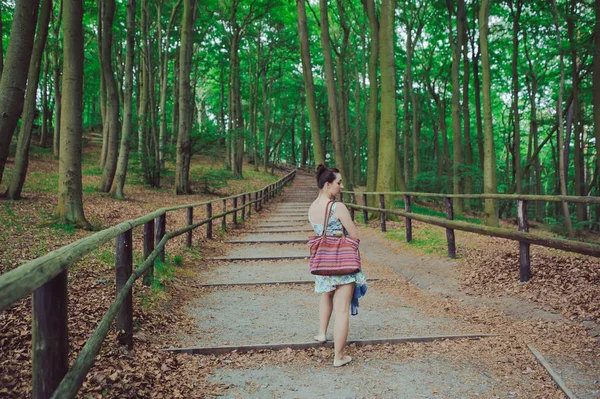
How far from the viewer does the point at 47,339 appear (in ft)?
6.58

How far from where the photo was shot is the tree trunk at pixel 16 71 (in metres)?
6.25

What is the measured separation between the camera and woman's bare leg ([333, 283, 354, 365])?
3901 mm

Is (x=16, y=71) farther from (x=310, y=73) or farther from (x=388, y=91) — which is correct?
(x=310, y=73)

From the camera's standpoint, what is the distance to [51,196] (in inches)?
595

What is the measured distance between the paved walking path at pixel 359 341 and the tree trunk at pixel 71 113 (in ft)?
12.8

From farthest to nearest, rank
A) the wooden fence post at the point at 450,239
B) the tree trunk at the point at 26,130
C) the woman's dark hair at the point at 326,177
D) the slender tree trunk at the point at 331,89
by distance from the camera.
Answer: the slender tree trunk at the point at 331,89 < the tree trunk at the point at 26,130 < the wooden fence post at the point at 450,239 < the woman's dark hair at the point at 326,177

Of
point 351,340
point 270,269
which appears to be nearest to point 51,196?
point 270,269

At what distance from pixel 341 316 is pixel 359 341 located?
0.60m

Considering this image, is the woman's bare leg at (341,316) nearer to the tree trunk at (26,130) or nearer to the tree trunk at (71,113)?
the tree trunk at (71,113)

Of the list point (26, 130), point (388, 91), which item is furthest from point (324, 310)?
point (26, 130)

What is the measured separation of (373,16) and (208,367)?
15156 mm

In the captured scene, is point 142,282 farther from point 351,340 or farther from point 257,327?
point 351,340

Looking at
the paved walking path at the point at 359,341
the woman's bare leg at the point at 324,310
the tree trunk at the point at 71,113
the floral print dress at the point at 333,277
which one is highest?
the tree trunk at the point at 71,113

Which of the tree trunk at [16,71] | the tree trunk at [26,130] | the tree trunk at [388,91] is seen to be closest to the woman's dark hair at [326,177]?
the tree trunk at [16,71]
